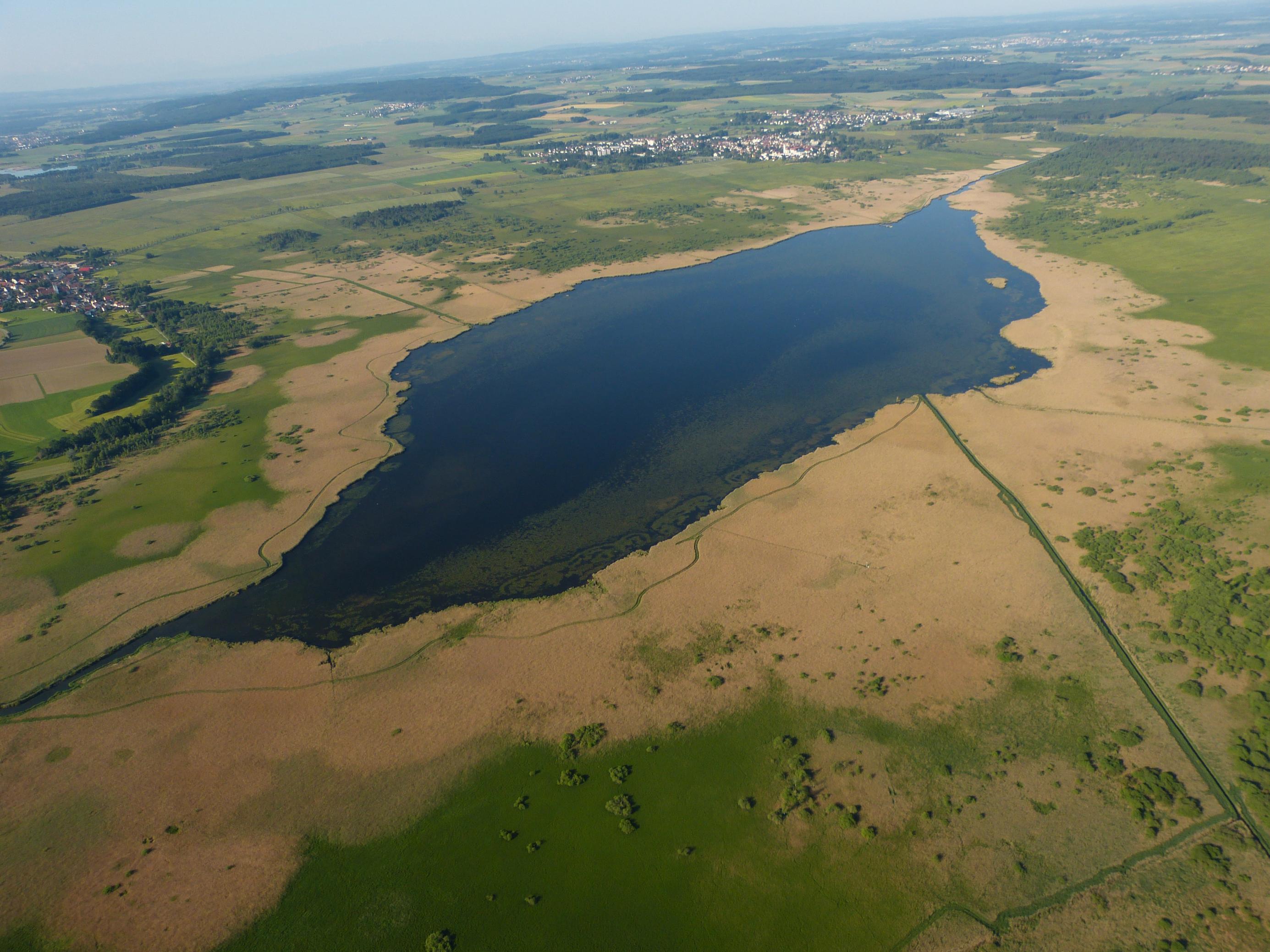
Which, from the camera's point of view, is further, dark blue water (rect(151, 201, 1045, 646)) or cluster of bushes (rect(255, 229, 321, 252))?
cluster of bushes (rect(255, 229, 321, 252))

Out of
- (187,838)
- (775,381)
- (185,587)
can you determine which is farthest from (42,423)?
(775,381)

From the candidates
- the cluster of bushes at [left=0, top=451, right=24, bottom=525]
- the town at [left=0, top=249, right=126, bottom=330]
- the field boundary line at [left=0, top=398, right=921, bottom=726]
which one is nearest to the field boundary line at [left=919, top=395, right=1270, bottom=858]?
the field boundary line at [left=0, top=398, right=921, bottom=726]

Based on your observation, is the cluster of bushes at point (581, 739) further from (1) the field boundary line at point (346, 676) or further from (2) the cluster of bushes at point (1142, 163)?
(2) the cluster of bushes at point (1142, 163)

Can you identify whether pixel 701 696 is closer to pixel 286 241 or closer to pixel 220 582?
pixel 220 582

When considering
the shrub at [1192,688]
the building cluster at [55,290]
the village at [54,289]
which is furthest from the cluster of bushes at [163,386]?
the shrub at [1192,688]

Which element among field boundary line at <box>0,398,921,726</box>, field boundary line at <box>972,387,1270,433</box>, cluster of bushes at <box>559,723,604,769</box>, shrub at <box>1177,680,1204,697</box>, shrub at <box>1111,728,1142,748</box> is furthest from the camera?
field boundary line at <box>972,387,1270,433</box>

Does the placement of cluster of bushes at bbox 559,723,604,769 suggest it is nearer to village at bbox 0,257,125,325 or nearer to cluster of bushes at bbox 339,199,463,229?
village at bbox 0,257,125,325

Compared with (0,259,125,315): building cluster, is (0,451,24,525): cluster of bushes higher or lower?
lower
